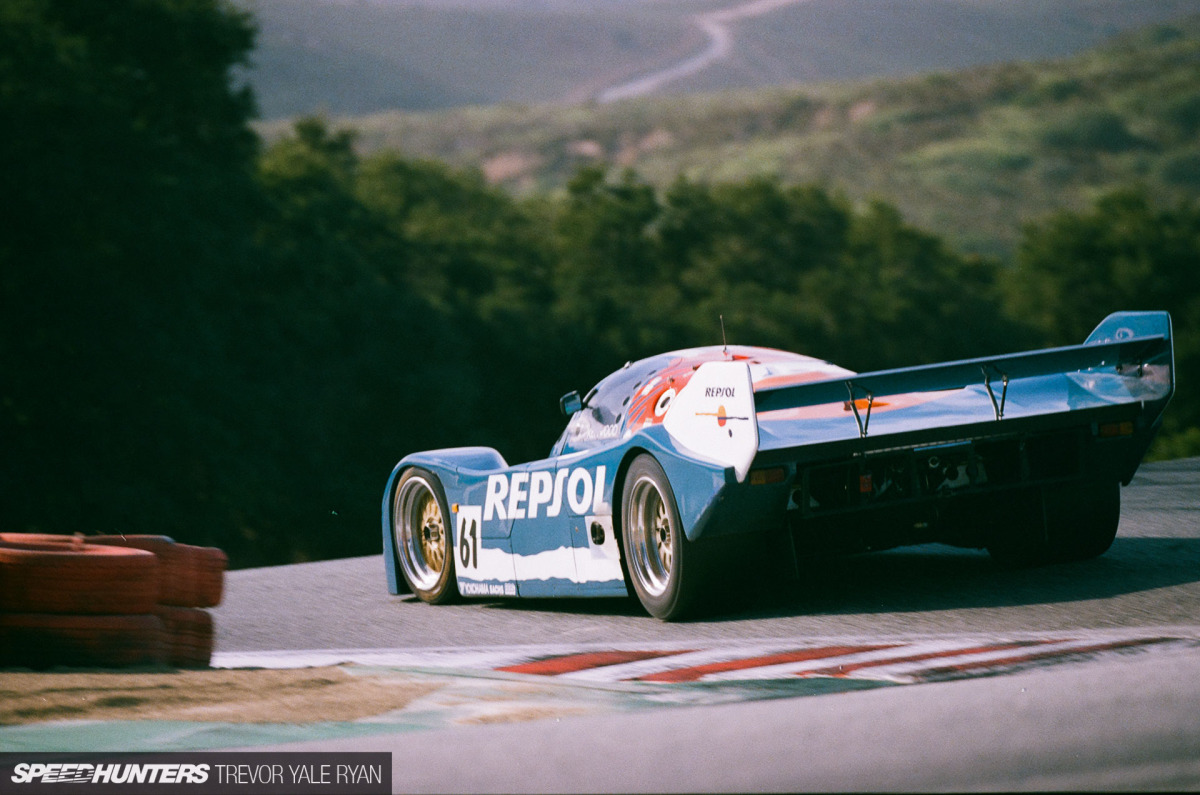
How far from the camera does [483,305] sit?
43.0 meters

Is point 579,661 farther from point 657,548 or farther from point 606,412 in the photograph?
point 606,412

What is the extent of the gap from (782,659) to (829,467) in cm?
118

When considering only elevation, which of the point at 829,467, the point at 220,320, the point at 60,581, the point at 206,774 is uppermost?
the point at 220,320

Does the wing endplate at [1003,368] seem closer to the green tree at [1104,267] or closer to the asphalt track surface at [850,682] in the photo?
the asphalt track surface at [850,682]

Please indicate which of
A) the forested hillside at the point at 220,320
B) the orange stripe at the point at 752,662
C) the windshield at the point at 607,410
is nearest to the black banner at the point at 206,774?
the orange stripe at the point at 752,662

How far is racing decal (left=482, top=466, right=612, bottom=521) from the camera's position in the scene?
7.37 meters

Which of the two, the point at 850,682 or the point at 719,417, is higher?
the point at 719,417

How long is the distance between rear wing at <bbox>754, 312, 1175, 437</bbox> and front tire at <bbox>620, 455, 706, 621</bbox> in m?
0.64

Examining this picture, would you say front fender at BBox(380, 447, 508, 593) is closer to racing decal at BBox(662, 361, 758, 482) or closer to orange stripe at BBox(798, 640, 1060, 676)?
racing decal at BBox(662, 361, 758, 482)

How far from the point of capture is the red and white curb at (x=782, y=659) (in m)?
5.38

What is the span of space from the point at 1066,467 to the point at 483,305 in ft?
119

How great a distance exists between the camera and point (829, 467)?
266 inches

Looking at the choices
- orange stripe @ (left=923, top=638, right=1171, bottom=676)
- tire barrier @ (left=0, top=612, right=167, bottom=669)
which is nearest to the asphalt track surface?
orange stripe @ (left=923, top=638, right=1171, bottom=676)

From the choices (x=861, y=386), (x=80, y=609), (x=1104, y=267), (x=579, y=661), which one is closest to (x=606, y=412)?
(x=861, y=386)
